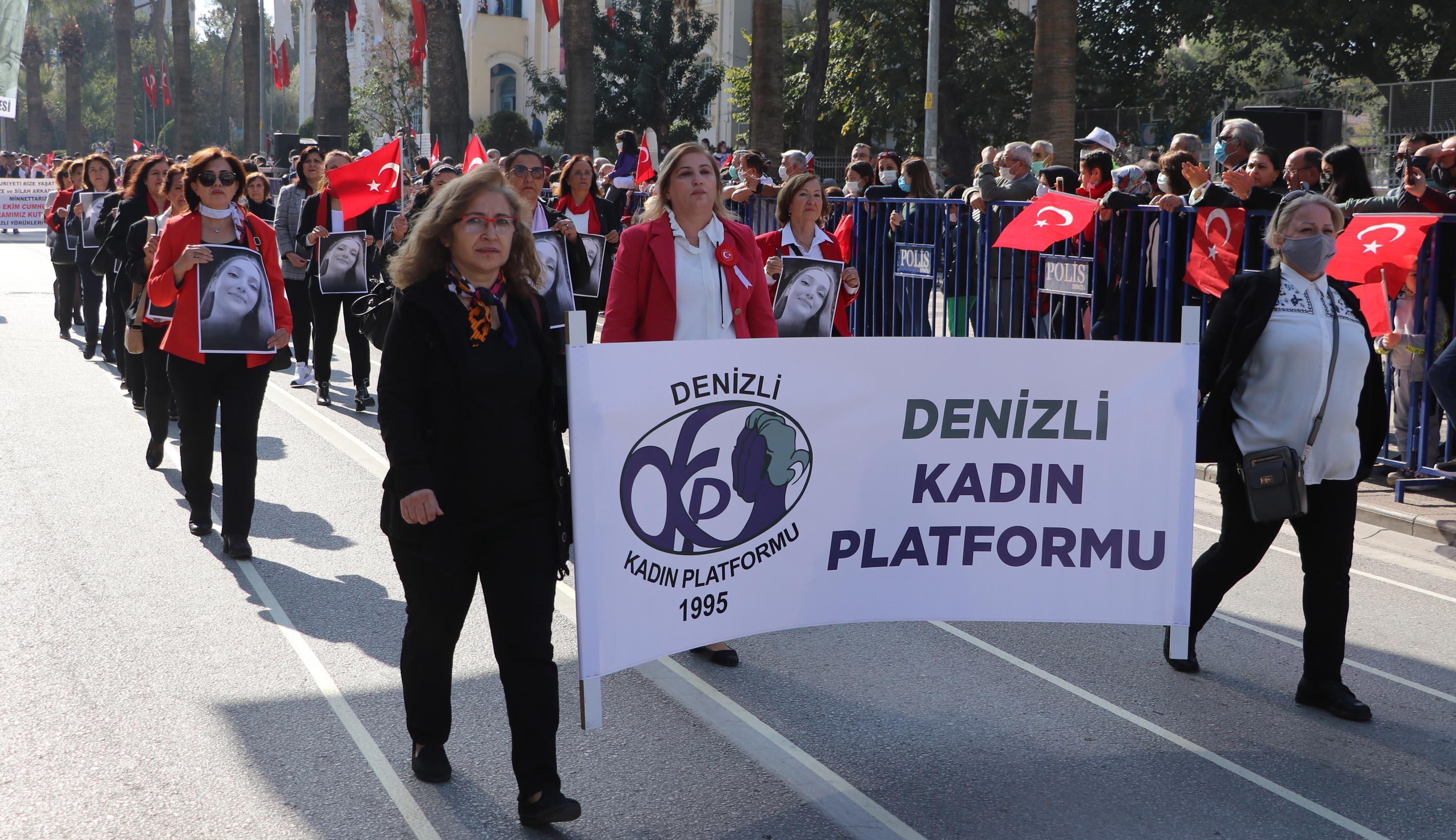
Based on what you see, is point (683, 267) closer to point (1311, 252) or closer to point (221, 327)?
point (1311, 252)

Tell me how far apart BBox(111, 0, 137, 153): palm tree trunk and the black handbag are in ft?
169

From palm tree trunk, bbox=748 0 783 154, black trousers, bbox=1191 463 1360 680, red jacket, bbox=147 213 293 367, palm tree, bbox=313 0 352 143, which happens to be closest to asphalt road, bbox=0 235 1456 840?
black trousers, bbox=1191 463 1360 680

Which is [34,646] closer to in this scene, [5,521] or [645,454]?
[5,521]

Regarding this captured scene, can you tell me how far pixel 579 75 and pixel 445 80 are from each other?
7.32 m

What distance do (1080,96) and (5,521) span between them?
3369cm

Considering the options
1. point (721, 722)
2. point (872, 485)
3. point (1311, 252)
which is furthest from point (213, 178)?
point (1311, 252)

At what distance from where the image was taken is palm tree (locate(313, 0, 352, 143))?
38.4 metres

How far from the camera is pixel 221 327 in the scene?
23.4 ft

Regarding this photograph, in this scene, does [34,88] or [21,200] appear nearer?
[21,200]

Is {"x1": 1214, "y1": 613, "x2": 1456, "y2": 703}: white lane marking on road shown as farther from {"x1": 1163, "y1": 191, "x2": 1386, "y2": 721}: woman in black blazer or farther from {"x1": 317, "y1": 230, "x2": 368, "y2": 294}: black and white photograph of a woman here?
{"x1": 317, "y1": 230, "x2": 368, "y2": 294}: black and white photograph of a woman

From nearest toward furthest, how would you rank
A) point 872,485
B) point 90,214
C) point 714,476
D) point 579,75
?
point 714,476, point 872,485, point 90,214, point 579,75

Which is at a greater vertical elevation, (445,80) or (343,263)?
(445,80)

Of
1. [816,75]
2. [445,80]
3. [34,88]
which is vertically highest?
[34,88]

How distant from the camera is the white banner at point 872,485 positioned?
4129mm
